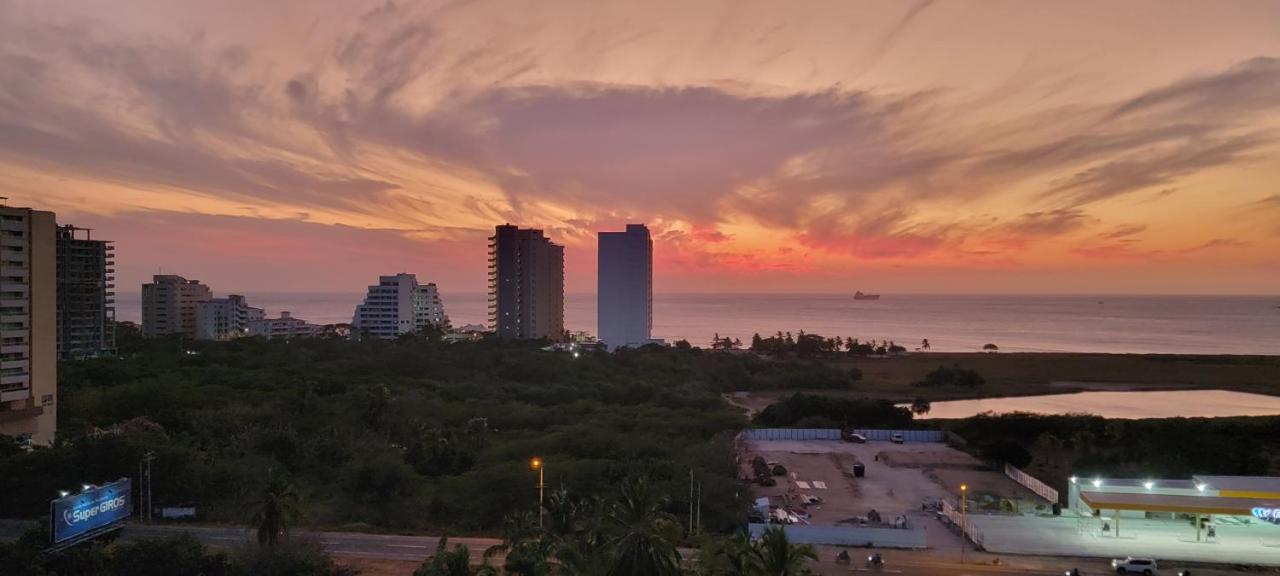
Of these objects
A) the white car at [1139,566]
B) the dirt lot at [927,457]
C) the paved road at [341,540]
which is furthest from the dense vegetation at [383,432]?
the white car at [1139,566]

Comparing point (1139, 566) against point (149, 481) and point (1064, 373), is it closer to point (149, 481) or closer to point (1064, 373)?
point (149, 481)

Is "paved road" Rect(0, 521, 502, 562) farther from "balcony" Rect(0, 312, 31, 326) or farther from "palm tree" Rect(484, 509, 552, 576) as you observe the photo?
"balcony" Rect(0, 312, 31, 326)

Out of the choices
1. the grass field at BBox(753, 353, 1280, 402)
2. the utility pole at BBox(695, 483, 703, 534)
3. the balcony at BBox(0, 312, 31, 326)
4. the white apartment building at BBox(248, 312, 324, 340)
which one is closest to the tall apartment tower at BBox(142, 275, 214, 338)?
the white apartment building at BBox(248, 312, 324, 340)

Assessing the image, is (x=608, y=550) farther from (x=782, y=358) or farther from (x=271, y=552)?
(x=782, y=358)

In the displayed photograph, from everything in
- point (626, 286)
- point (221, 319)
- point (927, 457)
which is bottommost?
point (927, 457)

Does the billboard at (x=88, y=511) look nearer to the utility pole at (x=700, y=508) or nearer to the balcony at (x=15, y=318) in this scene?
the utility pole at (x=700, y=508)

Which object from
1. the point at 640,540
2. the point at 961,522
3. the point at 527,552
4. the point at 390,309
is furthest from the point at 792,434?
the point at 390,309
